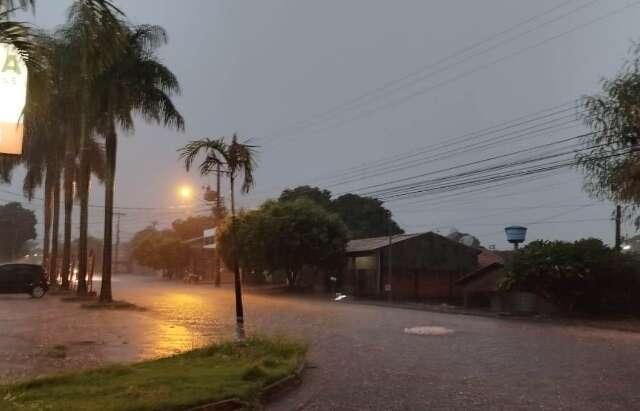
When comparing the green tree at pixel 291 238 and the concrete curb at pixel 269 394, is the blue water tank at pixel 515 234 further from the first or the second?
the concrete curb at pixel 269 394

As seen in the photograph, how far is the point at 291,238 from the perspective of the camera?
41562mm

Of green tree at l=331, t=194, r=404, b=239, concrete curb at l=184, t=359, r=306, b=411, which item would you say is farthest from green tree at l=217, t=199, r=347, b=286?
concrete curb at l=184, t=359, r=306, b=411

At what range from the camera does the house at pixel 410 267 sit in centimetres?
4325

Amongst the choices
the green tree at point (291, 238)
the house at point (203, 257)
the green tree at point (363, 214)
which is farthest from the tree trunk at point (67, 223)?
the house at point (203, 257)

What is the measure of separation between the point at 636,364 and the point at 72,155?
30307mm

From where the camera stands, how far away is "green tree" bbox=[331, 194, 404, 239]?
6506 centimetres

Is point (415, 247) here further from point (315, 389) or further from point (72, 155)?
point (315, 389)

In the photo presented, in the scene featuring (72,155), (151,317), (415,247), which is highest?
(72,155)

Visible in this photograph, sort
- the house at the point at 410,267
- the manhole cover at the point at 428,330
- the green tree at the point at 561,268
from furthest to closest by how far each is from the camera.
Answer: the house at the point at 410,267 → the green tree at the point at 561,268 → the manhole cover at the point at 428,330

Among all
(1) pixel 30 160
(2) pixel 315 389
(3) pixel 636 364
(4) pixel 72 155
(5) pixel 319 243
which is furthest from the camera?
(5) pixel 319 243

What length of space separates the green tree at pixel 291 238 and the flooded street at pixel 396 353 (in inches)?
673

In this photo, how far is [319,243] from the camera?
1671 inches

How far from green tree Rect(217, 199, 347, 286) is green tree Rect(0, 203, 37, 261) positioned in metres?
54.3

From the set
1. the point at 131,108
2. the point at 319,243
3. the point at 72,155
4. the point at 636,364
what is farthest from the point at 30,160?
the point at 636,364
